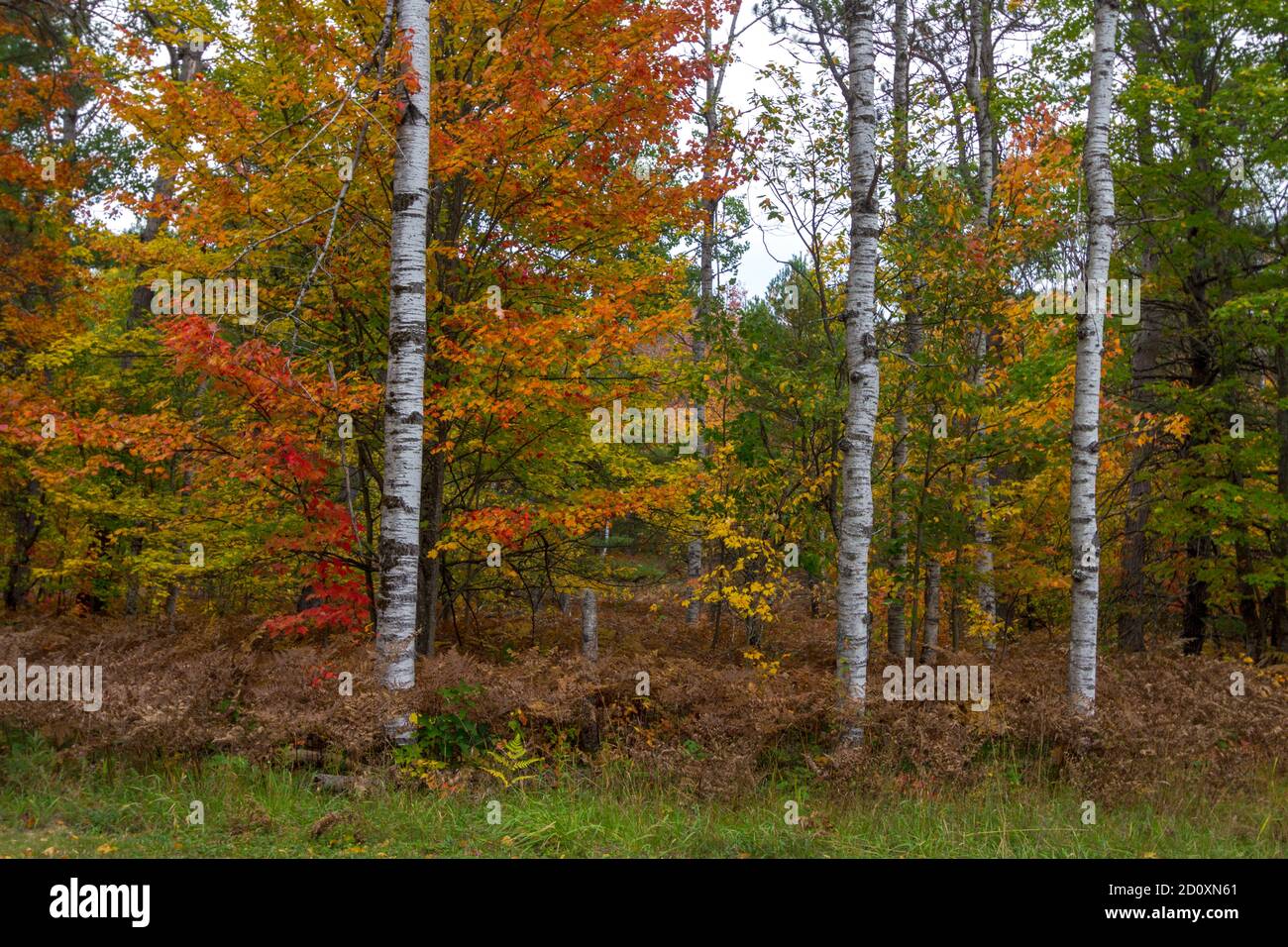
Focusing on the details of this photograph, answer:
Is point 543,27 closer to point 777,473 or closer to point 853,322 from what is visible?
point 853,322

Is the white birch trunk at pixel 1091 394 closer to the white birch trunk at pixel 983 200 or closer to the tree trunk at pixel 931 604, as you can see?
the white birch trunk at pixel 983 200

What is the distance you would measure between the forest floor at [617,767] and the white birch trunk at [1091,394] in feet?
1.68

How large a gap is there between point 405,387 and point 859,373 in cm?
367

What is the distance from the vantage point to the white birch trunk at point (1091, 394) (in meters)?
7.35

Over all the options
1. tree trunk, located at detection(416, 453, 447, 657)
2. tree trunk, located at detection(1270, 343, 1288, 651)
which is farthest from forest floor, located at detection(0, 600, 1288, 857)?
tree trunk, located at detection(1270, 343, 1288, 651)

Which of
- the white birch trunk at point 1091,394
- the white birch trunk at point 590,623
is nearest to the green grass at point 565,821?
the white birch trunk at point 1091,394

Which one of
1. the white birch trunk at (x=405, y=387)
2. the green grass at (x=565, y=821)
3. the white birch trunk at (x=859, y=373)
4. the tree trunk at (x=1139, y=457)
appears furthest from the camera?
the tree trunk at (x=1139, y=457)

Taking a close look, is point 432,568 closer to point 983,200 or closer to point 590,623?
point 590,623

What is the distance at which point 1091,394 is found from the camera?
743cm

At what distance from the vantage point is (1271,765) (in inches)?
272

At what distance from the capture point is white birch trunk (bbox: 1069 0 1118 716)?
735cm

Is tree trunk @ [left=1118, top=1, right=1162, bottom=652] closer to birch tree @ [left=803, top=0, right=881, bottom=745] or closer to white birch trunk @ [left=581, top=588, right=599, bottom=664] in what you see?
birch tree @ [left=803, top=0, right=881, bottom=745]

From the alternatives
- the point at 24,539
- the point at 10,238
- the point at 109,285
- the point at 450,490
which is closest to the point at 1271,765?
the point at 450,490

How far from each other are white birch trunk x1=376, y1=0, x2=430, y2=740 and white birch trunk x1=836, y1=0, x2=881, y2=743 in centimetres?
349
